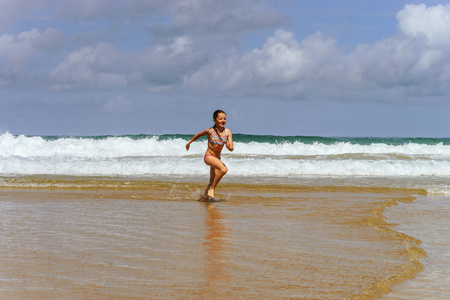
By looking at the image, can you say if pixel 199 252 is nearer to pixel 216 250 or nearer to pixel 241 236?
pixel 216 250

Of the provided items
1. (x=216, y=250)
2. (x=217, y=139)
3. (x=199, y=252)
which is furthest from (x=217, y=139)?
(x=199, y=252)

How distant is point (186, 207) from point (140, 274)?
16.4ft

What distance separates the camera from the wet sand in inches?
146

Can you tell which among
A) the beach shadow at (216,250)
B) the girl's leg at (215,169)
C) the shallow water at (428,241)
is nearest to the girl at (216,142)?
the girl's leg at (215,169)

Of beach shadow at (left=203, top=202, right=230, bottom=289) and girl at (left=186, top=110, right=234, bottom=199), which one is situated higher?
girl at (left=186, top=110, right=234, bottom=199)

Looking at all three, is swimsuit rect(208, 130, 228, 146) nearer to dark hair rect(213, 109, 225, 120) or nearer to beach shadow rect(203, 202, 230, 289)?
dark hair rect(213, 109, 225, 120)

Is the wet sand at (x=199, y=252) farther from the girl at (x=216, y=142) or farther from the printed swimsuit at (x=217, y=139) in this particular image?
the printed swimsuit at (x=217, y=139)

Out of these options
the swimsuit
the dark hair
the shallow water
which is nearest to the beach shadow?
the shallow water

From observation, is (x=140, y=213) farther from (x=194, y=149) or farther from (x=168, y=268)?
(x=194, y=149)

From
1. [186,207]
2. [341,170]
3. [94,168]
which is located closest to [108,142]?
[94,168]

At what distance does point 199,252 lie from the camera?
4996 millimetres

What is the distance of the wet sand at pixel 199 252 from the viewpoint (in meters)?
3.72

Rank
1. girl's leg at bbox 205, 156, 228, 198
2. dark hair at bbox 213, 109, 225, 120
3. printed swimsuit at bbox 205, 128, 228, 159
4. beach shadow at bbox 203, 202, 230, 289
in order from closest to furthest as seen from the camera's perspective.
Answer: beach shadow at bbox 203, 202, 230, 289 < dark hair at bbox 213, 109, 225, 120 < girl's leg at bbox 205, 156, 228, 198 < printed swimsuit at bbox 205, 128, 228, 159

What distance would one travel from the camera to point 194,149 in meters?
31.8
